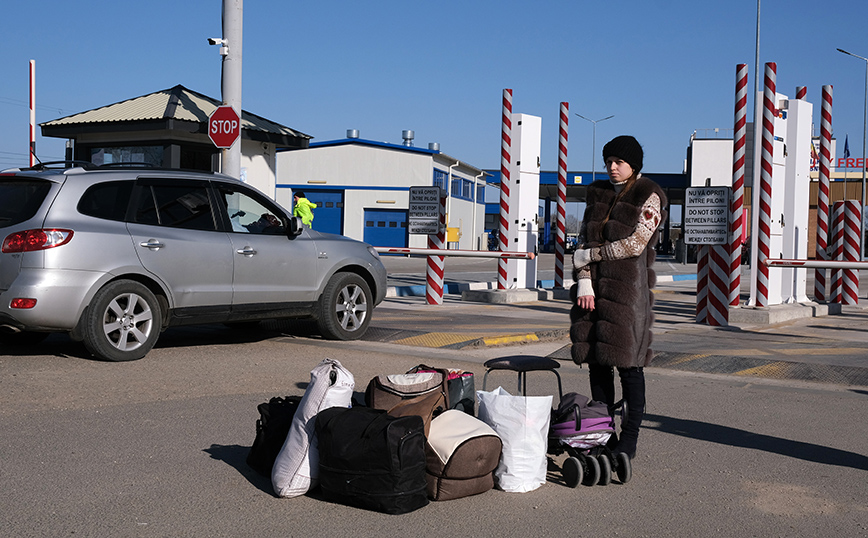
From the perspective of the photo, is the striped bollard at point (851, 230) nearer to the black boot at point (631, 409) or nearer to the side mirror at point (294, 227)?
the side mirror at point (294, 227)

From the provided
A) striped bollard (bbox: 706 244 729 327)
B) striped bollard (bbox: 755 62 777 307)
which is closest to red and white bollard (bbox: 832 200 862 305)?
striped bollard (bbox: 755 62 777 307)

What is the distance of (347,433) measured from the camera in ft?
13.9

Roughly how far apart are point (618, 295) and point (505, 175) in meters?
11.3

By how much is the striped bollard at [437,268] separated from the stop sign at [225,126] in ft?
12.2

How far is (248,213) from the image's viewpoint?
9.23 m

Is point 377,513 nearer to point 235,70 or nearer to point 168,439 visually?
point 168,439

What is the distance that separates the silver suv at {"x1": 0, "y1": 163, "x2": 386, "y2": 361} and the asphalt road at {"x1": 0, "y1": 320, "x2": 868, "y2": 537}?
Answer: 0.49 m

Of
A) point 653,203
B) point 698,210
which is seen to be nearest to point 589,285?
point 653,203

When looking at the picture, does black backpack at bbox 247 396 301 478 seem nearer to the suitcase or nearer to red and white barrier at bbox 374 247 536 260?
the suitcase

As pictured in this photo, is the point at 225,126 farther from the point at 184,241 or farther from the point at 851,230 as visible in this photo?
the point at 851,230

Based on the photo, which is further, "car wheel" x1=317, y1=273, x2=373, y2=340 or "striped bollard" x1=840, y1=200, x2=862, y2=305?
"striped bollard" x1=840, y1=200, x2=862, y2=305

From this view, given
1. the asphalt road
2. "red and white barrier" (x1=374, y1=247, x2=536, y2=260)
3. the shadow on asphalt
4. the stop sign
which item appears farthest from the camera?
"red and white barrier" (x1=374, y1=247, x2=536, y2=260)

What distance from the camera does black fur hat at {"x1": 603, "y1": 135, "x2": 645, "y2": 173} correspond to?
4.96 meters

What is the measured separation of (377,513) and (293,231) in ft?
18.1
